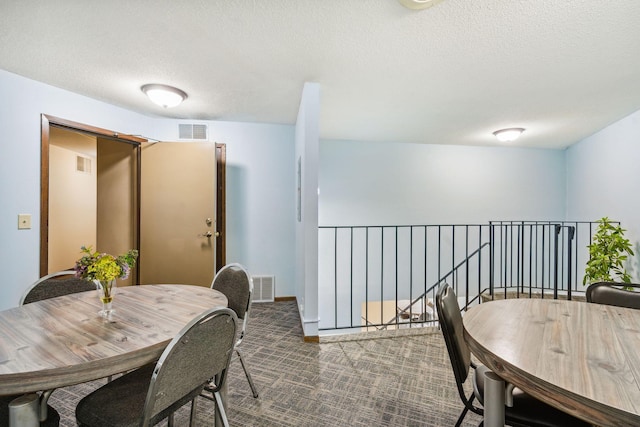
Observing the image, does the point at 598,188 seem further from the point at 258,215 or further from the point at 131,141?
the point at 131,141

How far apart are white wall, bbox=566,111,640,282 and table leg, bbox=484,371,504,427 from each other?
4.45m

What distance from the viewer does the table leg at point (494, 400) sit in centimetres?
97

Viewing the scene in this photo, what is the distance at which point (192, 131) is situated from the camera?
3688 mm

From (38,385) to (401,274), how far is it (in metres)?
4.69

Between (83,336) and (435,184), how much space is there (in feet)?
16.2

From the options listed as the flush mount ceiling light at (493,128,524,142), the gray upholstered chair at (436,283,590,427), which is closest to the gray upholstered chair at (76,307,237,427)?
the gray upholstered chair at (436,283,590,427)

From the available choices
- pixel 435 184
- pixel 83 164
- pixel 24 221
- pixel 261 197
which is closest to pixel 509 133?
pixel 435 184

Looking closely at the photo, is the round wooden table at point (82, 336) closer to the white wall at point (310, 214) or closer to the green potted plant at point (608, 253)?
the white wall at point (310, 214)

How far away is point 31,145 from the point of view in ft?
8.55

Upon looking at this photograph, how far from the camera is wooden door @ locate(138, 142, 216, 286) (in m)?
3.38

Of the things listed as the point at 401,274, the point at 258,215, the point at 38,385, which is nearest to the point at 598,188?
the point at 401,274

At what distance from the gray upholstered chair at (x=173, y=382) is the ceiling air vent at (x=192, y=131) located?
307cm

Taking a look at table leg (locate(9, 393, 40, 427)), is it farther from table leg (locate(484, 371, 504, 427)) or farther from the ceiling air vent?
the ceiling air vent

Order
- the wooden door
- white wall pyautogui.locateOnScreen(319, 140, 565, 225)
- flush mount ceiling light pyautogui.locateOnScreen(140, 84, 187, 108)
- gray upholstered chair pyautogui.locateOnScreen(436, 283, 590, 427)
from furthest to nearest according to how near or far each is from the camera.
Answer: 1. white wall pyautogui.locateOnScreen(319, 140, 565, 225)
2. the wooden door
3. flush mount ceiling light pyautogui.locateOnScreen(140, 84, 187, 108)
4. gray upholstered chair pyautogui.locateOnScreen(436, 283, 590, 427)
